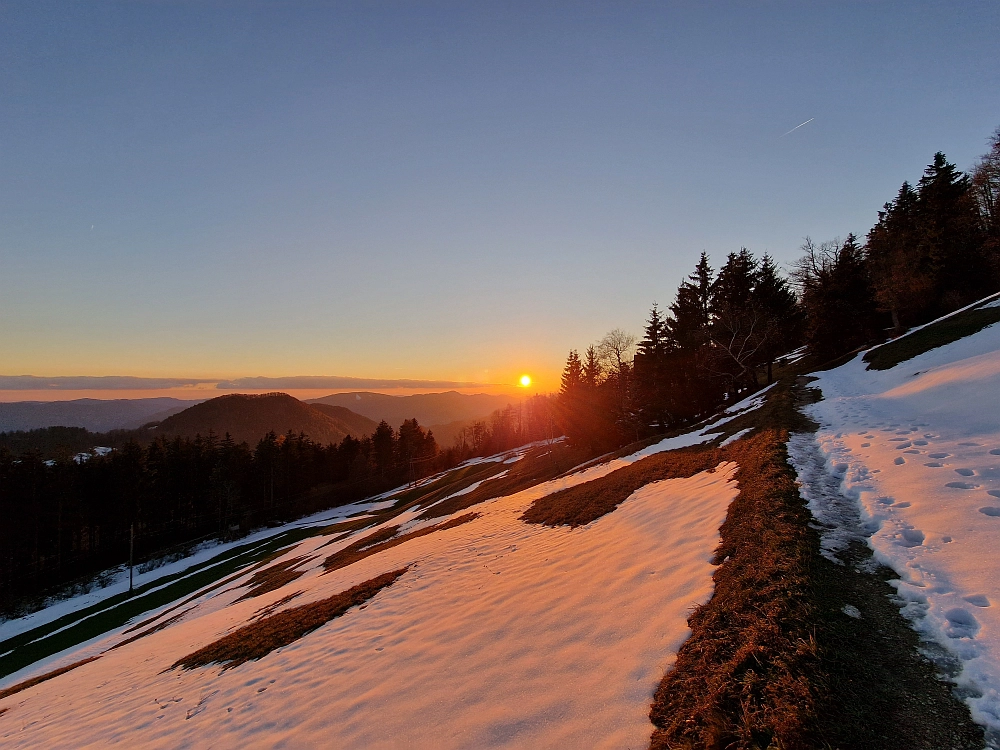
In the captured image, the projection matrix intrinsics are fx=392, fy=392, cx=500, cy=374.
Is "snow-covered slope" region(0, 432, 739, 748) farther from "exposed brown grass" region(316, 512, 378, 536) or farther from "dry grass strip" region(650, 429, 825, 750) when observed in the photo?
"exposed brown grass" region(316, 512, 378, 536)

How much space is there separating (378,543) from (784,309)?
41508 mm

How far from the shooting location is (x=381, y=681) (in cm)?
649

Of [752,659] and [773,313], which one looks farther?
[773,313]

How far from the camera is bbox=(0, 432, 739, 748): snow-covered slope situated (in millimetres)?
4773

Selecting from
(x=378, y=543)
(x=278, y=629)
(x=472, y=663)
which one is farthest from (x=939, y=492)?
(x=378, y=543)

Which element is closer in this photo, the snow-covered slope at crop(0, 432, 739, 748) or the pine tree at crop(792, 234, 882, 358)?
the snow-covered slope at crop(0, 432, 739, 748)

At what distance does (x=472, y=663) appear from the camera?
6.07 metres

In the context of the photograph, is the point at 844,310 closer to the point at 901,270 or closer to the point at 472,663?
the point at 901,270

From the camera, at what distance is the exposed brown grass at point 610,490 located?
1306 centimetres

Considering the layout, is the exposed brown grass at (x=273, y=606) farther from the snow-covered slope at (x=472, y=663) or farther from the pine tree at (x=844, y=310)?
the pine tree at (x=844, y=310)

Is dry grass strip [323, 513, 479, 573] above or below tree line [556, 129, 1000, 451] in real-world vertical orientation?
below

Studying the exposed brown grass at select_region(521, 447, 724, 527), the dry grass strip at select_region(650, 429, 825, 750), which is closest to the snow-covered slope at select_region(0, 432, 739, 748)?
the dry grass strip at select_region(650, 429, 825, 750)

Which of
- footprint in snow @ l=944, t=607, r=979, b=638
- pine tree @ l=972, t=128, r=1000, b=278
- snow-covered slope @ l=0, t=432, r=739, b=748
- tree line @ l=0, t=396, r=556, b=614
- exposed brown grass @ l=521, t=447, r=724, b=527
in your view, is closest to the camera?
footprint in snow @ l=944, t=607, r=979, b=638

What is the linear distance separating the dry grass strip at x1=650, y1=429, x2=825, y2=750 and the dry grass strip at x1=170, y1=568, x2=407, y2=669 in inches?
368
